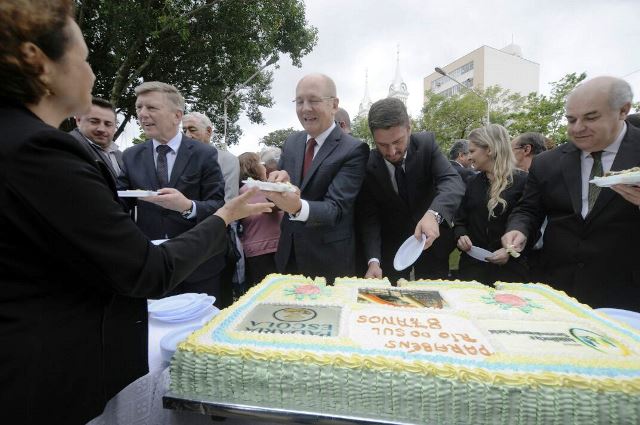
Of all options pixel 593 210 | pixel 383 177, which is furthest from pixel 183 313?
pixel 593 210

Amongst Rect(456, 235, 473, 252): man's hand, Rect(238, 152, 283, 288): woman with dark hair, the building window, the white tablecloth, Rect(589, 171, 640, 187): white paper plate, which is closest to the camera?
the white tablecloth

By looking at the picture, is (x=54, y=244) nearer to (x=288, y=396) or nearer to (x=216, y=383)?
(x=216, y=383)

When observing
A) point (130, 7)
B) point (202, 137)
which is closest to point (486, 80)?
point (130, 7)

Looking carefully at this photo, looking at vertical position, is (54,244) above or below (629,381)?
above

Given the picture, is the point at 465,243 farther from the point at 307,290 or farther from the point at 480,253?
the point at 307,290

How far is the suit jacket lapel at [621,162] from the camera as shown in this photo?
2234mm

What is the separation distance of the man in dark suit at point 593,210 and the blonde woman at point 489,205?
551 mm

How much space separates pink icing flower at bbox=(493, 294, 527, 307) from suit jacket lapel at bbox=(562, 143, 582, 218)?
95 centimetres

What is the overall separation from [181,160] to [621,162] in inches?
127

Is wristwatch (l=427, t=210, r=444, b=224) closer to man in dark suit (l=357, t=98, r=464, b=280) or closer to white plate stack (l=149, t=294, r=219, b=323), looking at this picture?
man in dark suit (l=357, t=98, r=464, b=280)

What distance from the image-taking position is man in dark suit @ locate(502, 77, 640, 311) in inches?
85.7

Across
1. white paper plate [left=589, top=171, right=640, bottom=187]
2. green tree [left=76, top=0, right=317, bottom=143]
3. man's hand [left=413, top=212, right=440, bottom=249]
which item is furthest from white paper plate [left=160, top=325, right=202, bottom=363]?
green tree [left=76, top=0, right=317, bottom=143]

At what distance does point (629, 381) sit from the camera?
110 cm

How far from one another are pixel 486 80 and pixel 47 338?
64.8m
